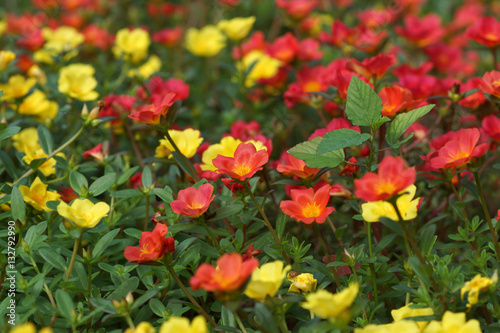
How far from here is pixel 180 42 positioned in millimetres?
2830

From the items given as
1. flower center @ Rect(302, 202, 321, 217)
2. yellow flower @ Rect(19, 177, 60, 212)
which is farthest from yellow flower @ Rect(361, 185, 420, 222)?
yellow flower @ Rect(19, 177, 60, 212)

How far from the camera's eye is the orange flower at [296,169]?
1.16m

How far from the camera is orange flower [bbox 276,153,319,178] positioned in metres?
1.16

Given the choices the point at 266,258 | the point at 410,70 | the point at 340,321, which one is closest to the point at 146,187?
the point at 266,258

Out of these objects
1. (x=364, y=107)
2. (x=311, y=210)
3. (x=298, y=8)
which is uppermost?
(x=364, y=107)

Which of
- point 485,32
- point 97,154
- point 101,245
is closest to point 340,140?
point 101,245

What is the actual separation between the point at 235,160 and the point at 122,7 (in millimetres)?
2386

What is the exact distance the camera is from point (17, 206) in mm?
1190

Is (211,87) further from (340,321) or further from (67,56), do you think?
(340,321)

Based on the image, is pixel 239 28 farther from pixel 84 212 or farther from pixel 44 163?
pixel 84 212

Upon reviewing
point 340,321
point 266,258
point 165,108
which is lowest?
point 266,258

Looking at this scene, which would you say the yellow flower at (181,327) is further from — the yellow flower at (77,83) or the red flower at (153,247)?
the yellow flower at (77,83)

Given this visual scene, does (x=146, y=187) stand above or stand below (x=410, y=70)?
below

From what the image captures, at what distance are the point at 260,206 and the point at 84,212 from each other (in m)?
0.42
